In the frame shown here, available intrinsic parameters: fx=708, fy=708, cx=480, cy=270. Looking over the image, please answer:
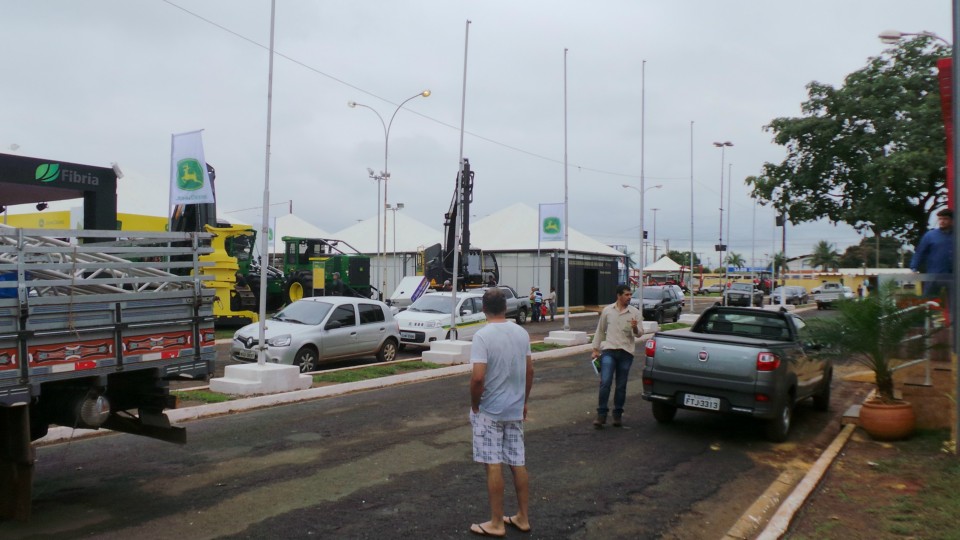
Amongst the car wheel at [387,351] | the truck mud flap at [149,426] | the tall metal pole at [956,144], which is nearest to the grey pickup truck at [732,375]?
the tall metal pole at [956,144]

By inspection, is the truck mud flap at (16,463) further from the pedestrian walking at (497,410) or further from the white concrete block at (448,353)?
the white concrete block at (448,353)

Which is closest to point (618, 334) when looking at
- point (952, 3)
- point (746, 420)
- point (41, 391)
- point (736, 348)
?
point (736, 348)

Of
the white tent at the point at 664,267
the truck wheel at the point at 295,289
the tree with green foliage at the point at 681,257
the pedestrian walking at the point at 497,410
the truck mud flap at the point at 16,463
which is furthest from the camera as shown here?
the tree with green foliage at the point at 681,257

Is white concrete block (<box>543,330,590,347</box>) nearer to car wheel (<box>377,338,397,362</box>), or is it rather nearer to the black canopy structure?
car wheel (<box>377,338,397,362</box>)

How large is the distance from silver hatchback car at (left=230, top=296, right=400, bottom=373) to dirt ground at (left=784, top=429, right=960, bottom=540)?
9.38 meters

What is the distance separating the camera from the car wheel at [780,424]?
830cm

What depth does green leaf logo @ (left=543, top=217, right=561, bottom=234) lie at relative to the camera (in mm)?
22953

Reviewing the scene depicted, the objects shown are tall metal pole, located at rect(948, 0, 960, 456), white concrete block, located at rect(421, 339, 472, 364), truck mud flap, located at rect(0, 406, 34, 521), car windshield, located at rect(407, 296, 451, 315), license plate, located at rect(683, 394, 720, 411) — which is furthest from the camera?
car windshield, located at rect(407, 296, 451, 315)

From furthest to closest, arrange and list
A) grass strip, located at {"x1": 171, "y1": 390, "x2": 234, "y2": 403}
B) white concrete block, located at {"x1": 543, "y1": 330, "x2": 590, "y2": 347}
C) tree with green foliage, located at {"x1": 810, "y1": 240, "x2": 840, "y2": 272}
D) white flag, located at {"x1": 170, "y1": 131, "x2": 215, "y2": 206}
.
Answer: tree with green foliage, located at {"x1": 810, "y1": 240, "x2": 840, "y2": 272}, white concrete block, located at {"x1": 543, "y1": 330, "x2": 590, "y2": 347}, white flag, located at {"x1": 170, "y1": 131, "x2": 215, "y2": 206}, grass strip, located at {"x1": 171, "y1": 390, "x2": 234, "y2": 403}

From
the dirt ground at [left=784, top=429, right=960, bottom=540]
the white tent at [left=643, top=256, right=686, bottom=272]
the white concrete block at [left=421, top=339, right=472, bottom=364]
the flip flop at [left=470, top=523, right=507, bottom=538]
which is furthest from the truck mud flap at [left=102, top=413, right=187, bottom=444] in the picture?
the white tent at [left=643, top=256, right=686, bottom=272]

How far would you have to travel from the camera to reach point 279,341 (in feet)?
43.4

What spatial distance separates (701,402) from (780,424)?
1.02 metres

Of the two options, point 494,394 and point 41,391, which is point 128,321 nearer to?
point 41,391

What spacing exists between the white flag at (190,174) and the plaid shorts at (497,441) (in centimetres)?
871
